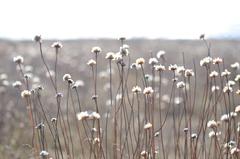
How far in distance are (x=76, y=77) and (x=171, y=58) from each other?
4740 millimetres

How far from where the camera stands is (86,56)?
21109mm

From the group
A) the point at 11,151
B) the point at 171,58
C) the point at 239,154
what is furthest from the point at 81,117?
the point at 171,58

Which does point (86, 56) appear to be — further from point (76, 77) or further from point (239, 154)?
point (239, 154)

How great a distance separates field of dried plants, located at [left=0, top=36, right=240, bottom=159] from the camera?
3.74 m

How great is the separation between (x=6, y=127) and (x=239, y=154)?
5.49m

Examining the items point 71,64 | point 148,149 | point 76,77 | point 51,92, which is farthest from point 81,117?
point 71,64

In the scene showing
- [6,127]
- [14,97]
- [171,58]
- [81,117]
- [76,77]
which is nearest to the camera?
[81,117]

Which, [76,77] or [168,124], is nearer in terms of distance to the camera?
[168,124]

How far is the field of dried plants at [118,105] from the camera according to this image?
3742mm

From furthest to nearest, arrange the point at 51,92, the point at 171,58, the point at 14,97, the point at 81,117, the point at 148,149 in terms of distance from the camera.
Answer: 1. the point at 171,58
2. the point at 51,92
3. the point at 14,97
4. the point at 148,149
5. the point at 81,117

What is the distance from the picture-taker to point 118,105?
25.8 ft

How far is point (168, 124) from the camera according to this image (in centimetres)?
1244

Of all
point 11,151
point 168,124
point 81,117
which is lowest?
point 168,124

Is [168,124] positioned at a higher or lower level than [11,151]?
lower
